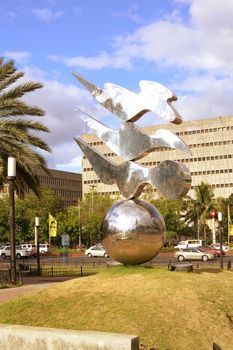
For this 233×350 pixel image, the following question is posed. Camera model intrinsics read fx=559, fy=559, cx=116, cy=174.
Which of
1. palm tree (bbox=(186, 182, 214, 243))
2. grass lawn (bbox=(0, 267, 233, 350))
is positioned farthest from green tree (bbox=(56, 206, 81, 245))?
grass lawn (bbox=(0, 267, 233, 350))

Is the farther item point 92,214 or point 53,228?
point 92,214

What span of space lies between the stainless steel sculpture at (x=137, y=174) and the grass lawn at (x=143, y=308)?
0.74m

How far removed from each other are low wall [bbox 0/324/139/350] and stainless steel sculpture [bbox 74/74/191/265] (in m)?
5.50

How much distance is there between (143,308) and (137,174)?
399 cm

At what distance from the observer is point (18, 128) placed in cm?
2405

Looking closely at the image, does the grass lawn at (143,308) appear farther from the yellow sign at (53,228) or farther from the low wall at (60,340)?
the yellow sign at (53,228)

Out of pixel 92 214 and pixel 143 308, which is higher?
pixel 92 214

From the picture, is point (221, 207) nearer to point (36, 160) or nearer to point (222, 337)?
point (36, 160)

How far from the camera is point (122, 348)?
762 cm

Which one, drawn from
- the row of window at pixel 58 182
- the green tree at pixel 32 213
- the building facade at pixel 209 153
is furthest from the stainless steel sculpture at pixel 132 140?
the row of window at pixel 58 182

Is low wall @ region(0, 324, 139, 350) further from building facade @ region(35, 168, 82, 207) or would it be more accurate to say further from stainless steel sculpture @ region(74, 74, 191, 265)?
building facade @ region(35, 168, 82, 207)

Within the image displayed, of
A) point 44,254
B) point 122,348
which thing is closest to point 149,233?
point 122,348

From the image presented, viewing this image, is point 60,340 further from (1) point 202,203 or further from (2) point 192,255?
(1) point 202,203

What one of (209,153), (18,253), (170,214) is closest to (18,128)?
Answer: (18,253)
